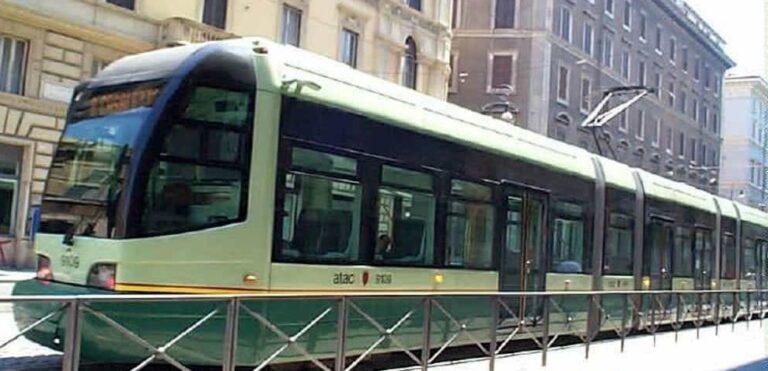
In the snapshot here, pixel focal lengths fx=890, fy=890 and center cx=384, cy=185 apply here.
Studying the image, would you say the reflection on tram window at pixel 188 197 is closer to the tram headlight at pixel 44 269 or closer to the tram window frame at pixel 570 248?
the tram headlight at pixel 44 269

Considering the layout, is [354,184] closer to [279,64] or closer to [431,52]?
[279,64]

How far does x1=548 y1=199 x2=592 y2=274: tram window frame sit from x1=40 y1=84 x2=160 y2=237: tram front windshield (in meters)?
7.12

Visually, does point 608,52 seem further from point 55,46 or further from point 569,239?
point 569,239

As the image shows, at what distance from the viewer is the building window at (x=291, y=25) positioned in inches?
1019

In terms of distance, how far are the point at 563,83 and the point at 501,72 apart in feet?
11.3

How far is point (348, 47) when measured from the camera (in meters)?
28.5

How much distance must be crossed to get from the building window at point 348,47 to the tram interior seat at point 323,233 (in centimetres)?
1926

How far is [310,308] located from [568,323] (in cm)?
548

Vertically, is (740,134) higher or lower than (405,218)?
higher

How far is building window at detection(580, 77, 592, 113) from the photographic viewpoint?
145ft

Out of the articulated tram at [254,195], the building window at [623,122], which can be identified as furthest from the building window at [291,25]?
the building window at [623,122]

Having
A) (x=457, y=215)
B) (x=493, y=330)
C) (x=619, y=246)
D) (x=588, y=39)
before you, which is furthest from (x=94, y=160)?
(x=588, y=39)

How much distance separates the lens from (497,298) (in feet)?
33.6

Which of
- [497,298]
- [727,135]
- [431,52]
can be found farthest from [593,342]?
[727,135]
